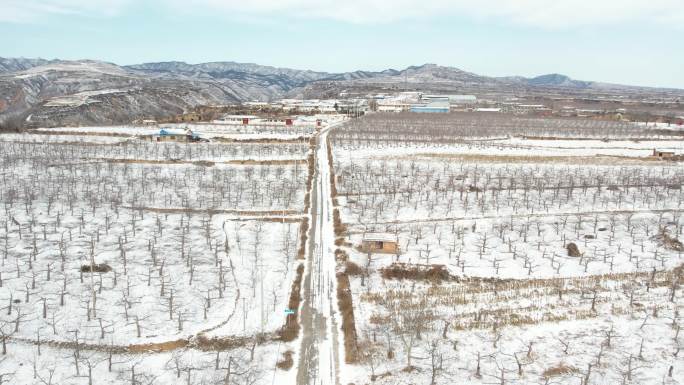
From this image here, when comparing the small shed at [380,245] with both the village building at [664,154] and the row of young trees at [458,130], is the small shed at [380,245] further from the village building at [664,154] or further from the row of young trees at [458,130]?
the village building at [664,154]

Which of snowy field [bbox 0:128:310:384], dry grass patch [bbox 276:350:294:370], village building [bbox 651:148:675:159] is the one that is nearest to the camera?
dry grass patch [bbox 276:350:294:370]

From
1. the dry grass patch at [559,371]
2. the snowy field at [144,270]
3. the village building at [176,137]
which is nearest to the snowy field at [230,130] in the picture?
the village building at [176,137]

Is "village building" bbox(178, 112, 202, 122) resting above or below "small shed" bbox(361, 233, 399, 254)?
above

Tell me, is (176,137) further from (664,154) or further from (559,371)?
(664,154)

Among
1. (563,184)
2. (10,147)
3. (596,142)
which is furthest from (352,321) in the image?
(596,142)

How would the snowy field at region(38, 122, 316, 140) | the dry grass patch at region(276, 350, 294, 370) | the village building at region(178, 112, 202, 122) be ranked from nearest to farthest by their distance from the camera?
1. the dry grass patch at region(276, 350, 294, 370)
2. the snowy field at region(38, 122, 316, 140)
3. the village building at region(178, 112, 202, 122)

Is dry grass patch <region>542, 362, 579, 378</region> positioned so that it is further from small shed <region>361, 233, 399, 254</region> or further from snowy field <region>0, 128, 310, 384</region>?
small shed <region>361, 233, 399, 254</region>

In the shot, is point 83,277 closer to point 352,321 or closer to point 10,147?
point 352,321

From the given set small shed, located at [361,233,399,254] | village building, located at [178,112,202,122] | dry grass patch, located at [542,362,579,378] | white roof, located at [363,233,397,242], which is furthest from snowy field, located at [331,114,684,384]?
village building, located at [178,112,202,122]
